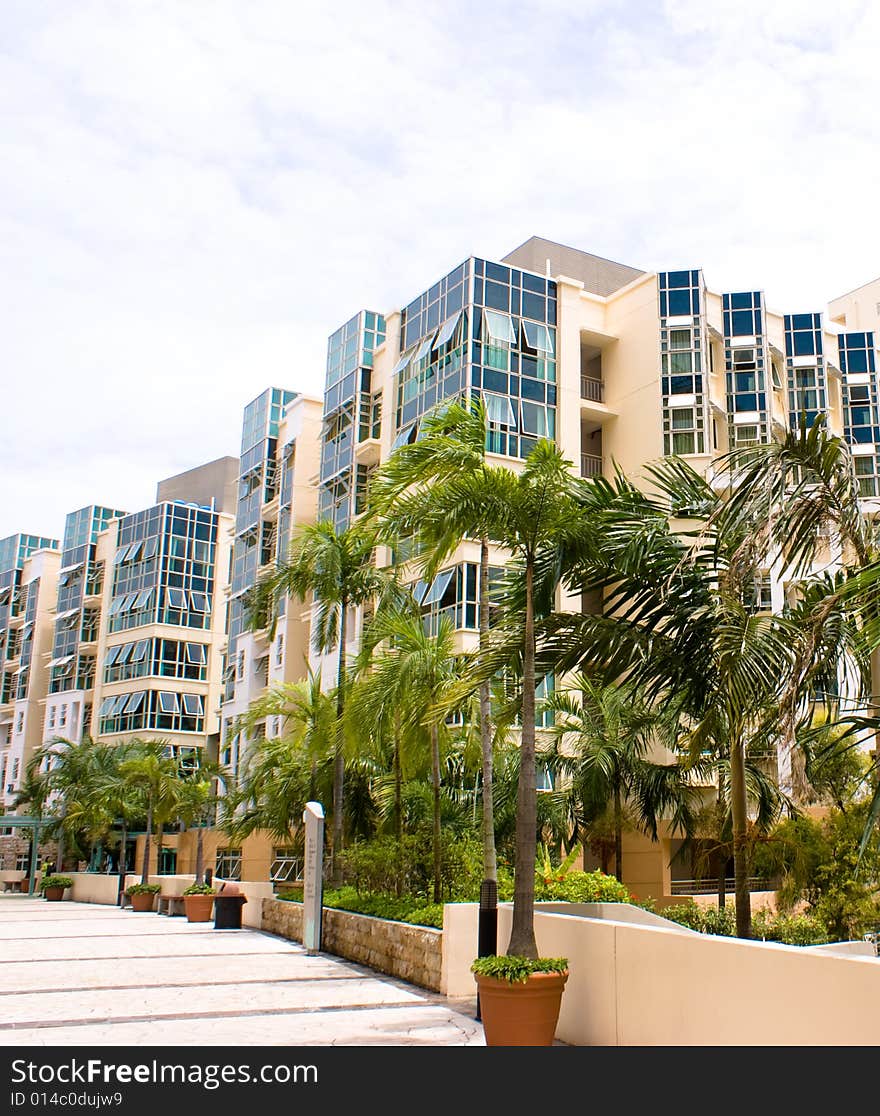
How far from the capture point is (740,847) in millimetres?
9969

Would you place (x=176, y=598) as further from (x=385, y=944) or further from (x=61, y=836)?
(x=385, y=944)

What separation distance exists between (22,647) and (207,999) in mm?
66628

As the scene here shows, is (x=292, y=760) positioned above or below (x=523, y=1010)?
above

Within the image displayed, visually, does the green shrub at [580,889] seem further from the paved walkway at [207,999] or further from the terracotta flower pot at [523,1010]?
the terracotta flower pot at [523,1010]

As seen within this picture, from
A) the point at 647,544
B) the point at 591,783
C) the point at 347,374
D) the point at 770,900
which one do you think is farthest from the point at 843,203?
the point at 347,374

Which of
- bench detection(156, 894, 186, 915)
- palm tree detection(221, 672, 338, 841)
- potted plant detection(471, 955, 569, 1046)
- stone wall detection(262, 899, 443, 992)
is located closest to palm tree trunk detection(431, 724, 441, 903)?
stone wall detection(262, 899, 443, 992)

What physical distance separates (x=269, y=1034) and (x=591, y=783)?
56.2 feet

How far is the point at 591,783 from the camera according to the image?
26.0 metres

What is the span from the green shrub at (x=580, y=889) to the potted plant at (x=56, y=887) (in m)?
33.4

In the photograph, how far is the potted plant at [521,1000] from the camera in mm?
8805

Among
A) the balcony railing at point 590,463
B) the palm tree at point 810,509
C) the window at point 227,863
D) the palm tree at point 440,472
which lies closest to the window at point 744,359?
the balcony railing at point 590,463

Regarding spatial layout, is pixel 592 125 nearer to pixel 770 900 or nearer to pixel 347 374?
pixel 770 900

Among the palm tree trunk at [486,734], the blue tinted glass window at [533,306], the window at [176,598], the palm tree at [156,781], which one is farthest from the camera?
the window at [176,598]

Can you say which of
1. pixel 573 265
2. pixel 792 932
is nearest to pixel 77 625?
pixel 573 265
